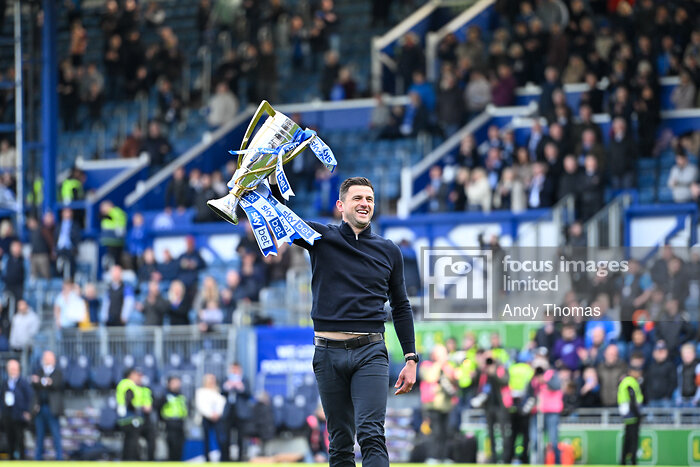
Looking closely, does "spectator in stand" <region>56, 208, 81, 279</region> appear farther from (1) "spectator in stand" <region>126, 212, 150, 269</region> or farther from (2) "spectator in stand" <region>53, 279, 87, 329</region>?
(2) "spectator in stand" <region>53, 279, 87, 329</region>

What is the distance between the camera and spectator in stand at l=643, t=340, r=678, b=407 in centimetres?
1695

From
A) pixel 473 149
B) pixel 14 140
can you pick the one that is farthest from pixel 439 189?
pixel 14 140

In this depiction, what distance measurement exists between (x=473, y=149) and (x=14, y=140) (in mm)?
10196

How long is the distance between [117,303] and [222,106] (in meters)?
6.47

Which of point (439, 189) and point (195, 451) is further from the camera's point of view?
point (439, 189)

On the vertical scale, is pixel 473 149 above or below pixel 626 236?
above

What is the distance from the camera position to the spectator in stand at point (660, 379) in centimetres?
1695

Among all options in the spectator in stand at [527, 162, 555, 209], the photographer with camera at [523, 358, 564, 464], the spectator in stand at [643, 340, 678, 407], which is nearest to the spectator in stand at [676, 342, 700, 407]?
the spectator in stand at [643, 340, 678, 407]

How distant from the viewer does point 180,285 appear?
21000 millimetres

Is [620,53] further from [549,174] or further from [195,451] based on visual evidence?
[195,451]

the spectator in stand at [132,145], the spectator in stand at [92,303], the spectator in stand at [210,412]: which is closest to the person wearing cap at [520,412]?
the spectator in stand at [210,412]

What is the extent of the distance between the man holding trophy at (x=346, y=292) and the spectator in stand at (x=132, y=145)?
748 inches

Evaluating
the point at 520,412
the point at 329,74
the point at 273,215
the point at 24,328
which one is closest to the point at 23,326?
the point at 24,328

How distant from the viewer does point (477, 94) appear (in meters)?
Result: 24.0
